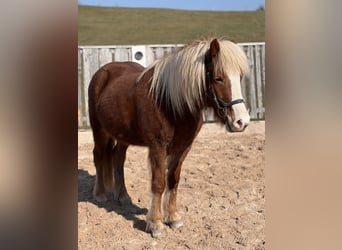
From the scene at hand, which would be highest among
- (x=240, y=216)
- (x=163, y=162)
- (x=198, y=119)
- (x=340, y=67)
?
(x=340, y=67)

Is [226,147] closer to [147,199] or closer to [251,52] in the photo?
[147,199]

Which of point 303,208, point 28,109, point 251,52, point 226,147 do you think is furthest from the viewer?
point 226,147

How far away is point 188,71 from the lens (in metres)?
1.17

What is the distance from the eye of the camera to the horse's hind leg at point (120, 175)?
4.37ft

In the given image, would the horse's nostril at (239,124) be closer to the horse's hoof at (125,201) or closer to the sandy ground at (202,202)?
the sandy ground at (202,202)

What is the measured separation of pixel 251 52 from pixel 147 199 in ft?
2.06

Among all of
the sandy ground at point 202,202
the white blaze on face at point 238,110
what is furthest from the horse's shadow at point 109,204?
the white blaze on face at point 238,110

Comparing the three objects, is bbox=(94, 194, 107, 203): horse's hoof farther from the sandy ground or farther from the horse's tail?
the horse's tail

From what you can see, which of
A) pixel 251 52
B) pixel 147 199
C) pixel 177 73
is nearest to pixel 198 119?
pixel 177 73

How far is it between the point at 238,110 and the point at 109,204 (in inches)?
22.5

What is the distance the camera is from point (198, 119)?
1.24 meters

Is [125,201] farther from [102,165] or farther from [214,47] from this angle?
[214,47]

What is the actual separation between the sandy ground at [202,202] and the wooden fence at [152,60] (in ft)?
0.22

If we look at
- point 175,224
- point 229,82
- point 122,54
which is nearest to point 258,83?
point 229,82
